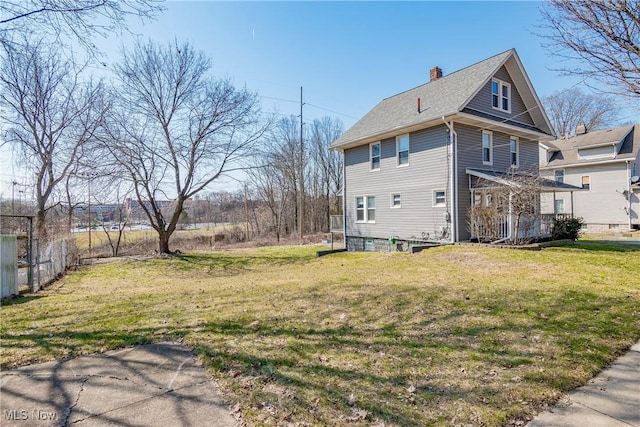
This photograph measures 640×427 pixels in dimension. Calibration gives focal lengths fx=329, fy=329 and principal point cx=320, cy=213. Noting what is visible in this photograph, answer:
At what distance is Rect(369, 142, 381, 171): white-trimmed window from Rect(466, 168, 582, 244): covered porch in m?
4.59

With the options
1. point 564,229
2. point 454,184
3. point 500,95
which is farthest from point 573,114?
point 454,184

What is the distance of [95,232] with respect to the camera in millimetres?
20109

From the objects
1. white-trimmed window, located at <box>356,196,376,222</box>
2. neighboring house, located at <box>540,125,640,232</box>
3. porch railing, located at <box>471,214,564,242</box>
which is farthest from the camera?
neighboring house, located at <box>540,125,640,232</box>

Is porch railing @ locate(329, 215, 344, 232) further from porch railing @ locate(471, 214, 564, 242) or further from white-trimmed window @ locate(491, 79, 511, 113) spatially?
white-trimmed window @ locate(491, 79, 511, 113)

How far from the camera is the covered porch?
37.1 ft

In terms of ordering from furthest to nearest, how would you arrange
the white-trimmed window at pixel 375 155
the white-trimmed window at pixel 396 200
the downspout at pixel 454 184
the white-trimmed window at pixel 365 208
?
1. the white-trimmed window at pixel 365 208
2. the white-trimmed window at pixel 375 155
3. the white-trimmed window at pixel 396 200
4. the downspout at pixel 454 184

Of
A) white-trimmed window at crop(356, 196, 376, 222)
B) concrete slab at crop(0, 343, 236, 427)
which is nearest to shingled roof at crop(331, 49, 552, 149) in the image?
white-trimmed window at crop(356, 196, 376, 222)

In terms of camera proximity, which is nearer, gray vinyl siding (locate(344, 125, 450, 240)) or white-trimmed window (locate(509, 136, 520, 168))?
gray vinyl siding (locate(344, 125, 450, 240))

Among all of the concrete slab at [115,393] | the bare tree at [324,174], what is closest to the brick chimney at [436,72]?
the concrete slab at [115,393]

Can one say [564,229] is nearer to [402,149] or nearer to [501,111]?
[501,111]

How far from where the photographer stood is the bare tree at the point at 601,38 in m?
6.21

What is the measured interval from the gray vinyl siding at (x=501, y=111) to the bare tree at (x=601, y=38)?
6.67 m

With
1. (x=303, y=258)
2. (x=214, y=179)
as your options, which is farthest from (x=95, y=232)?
(x=303, y=258)

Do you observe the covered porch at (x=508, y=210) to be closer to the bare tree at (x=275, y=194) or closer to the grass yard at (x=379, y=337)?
the grass yard at (x=379, y=337)
